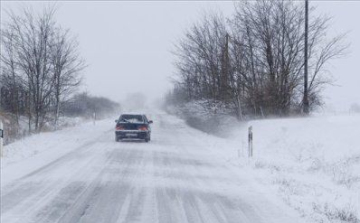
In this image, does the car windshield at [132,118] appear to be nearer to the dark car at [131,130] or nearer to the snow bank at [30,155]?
the dark car at [131,130]

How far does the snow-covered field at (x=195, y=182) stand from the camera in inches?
368

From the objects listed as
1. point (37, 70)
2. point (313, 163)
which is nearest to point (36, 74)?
point (37, 70)

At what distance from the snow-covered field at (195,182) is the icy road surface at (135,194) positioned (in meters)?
0.02

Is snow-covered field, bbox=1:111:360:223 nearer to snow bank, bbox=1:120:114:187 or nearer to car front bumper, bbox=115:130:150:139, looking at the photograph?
snow bank, bbox=1:120:114:187

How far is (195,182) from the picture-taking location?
13469mm

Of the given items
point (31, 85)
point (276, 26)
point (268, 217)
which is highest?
point (276, 26)

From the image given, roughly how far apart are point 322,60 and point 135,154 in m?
16.1

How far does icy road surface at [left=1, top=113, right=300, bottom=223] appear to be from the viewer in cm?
910

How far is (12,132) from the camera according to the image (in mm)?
34969

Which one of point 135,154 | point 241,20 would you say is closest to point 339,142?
point 135,154

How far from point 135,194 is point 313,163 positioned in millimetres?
7648

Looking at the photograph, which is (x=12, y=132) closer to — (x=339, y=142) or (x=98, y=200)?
(x=339, y=142)

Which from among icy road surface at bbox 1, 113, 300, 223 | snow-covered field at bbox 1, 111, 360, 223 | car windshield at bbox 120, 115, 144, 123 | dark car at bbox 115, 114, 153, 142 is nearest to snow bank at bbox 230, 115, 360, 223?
snow-covered field at bbox 1, 111, 360, 223

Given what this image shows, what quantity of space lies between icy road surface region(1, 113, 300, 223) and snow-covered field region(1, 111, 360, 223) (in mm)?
19
